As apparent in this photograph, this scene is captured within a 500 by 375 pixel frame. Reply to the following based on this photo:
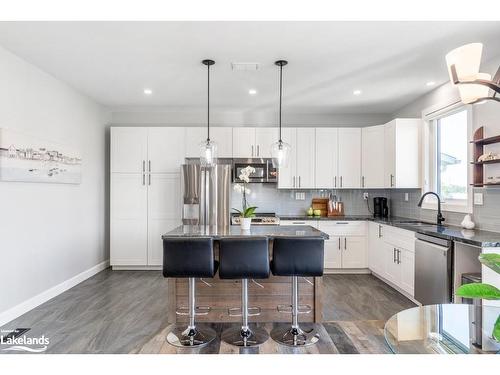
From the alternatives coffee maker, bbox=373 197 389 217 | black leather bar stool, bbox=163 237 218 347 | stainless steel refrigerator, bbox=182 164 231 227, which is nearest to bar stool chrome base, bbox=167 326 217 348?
black leather bar stool, bbox=163 237 218 347

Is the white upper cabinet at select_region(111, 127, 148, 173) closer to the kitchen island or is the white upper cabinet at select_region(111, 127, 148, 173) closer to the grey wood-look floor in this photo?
the grey wood-look floor

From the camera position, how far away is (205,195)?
469cm

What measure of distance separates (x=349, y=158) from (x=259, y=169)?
1484mm

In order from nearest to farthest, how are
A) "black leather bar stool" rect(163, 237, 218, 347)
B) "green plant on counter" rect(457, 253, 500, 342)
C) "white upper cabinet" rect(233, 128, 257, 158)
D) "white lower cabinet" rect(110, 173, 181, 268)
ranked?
"green plant on counter" rect(457, 253, 500, 342) < "black leather bar stool" rect(163, 237, 218, 347) < "white lower cabinet" rect(110, 173, 181, 268) < "white upper cabinet" rect(233, 128, 257, 158)

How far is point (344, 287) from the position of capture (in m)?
4.21

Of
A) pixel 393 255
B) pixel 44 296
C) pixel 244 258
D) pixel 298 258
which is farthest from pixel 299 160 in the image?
pixel 44 296

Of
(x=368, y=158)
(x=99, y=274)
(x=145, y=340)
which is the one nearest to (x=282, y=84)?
(x=368, y=158)

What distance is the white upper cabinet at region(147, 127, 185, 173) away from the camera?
5023mm

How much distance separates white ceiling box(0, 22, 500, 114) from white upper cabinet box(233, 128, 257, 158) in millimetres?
684

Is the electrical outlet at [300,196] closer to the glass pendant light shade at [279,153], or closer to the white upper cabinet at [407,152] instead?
the white upper cabinet at [407,152]

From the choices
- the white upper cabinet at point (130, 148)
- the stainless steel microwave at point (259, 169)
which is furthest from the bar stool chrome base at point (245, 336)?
the white upper cabinet at point (130, 148)

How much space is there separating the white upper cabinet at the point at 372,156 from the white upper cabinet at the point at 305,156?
2.69ft

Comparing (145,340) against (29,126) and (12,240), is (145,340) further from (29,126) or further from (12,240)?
(29,126)

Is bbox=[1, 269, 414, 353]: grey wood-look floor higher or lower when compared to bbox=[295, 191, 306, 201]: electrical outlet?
lower
